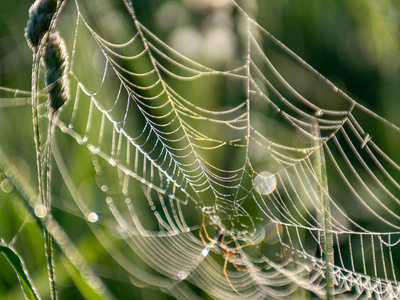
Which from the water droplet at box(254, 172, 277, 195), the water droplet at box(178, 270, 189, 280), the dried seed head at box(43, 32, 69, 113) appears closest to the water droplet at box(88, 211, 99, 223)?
the water droplet at box(178, 270, 189, 280)

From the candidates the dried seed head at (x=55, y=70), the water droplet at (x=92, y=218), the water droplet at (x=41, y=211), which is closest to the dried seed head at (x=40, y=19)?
the dried seed head at (x=55, y=70)

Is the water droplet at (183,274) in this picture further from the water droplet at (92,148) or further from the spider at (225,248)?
the water droplet at (92,148)

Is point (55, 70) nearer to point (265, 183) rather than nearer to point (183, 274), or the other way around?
point (183, 274)

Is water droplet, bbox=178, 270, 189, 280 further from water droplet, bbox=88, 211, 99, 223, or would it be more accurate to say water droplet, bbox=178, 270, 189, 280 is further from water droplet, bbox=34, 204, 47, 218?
water droplet, bbox=34, 204, 47, 218

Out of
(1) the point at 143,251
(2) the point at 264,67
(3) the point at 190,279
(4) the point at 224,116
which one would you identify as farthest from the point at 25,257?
(2) the point at 264,67

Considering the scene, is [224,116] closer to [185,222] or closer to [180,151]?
[180,151]

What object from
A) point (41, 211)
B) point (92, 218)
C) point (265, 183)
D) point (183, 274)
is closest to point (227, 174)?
point (265, 183)
